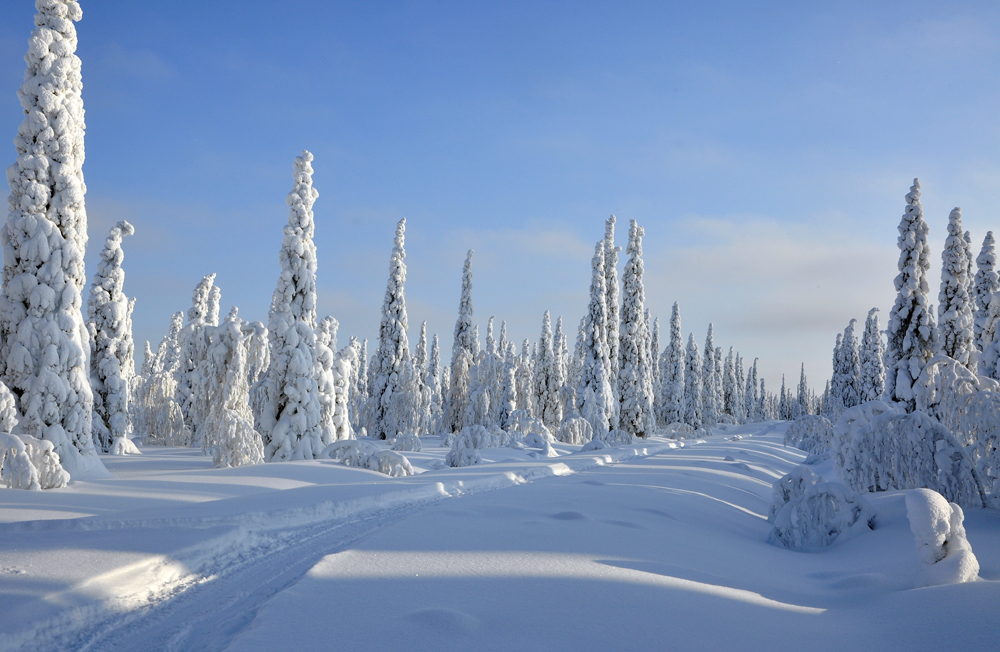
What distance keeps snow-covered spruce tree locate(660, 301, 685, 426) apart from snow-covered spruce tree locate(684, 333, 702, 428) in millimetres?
596

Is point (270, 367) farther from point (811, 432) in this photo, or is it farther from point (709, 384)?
point (709, 384)

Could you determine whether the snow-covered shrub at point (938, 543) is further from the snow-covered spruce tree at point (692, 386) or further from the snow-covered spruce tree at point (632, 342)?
the snow-covered spruce tree at point (692, 386)

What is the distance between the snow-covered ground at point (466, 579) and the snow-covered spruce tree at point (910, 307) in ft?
43.3

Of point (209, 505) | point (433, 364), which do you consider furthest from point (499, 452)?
point (433, 364)

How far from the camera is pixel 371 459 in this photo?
14.0 metres

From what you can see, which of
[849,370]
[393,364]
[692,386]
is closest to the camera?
[393,364]

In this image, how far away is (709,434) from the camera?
4500 cm

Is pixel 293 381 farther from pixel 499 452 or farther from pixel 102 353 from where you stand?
pixel 102 353

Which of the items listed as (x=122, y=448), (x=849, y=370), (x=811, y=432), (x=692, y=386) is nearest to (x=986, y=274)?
(x=811, y=432)

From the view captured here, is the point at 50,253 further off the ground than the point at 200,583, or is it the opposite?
the point at 50,253

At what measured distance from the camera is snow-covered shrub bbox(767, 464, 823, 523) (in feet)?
25.5

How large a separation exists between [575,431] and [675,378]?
28.7m

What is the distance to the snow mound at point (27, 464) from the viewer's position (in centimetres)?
870

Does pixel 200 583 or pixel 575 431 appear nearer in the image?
pixel 200 583
